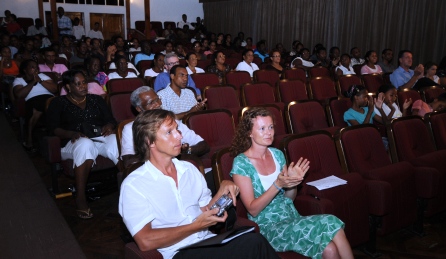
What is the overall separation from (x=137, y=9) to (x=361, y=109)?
13023mm

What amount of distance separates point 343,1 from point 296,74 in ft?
20.0

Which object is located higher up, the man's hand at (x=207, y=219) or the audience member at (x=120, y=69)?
the audience member at (x=120, y=69)

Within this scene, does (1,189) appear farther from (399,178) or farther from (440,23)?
(440,23)

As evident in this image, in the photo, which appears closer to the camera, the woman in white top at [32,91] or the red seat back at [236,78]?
the woman in white top at [32,91]

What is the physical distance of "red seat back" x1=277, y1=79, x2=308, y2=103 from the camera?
17.7ft

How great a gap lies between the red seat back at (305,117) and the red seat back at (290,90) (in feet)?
3.84

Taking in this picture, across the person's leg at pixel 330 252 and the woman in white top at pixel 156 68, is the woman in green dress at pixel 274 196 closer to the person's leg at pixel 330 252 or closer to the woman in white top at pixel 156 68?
the person's leg at pixel 330 252

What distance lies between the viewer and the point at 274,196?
2.16m

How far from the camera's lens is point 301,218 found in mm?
2174

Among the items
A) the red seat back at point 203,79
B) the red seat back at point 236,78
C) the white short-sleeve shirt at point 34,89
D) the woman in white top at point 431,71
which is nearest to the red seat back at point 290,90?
the red seat back at point 236,78

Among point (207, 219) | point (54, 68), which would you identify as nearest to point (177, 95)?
point (207, 219)

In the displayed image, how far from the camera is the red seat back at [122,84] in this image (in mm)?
5129

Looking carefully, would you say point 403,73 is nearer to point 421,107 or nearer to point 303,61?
point 421,107

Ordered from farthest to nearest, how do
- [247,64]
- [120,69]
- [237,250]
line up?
[247,64] → [120,69] → [237,250]
